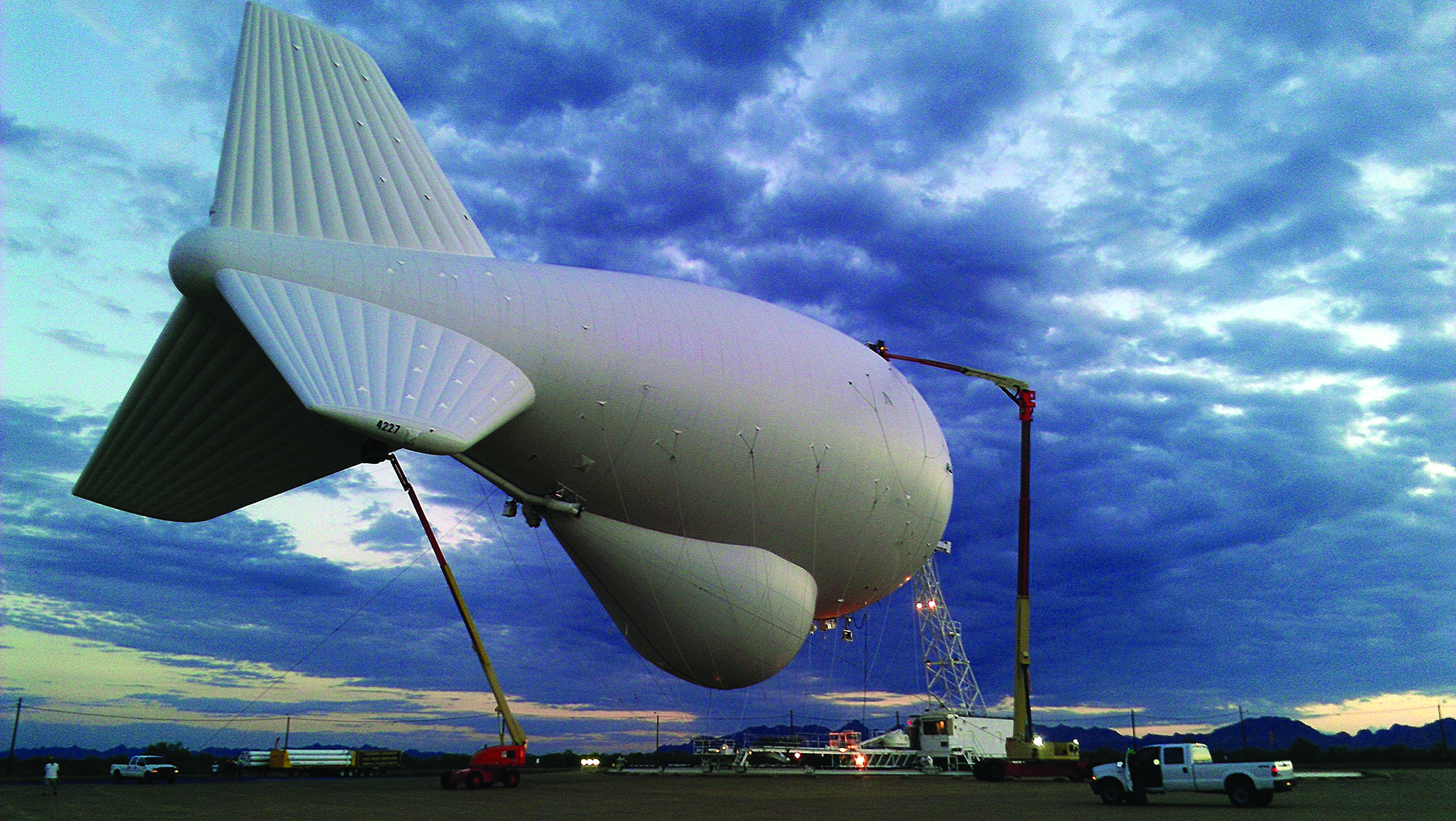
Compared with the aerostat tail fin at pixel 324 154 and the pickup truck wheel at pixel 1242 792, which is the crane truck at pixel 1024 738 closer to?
the pickup truck wheel at pixel 1242 792

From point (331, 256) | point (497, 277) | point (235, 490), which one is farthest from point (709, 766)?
point (331, 256)

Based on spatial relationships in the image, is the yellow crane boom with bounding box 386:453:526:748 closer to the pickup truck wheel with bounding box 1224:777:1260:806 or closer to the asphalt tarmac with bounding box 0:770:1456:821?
the asphalt tarmac with bounding box 0:770:1456:821

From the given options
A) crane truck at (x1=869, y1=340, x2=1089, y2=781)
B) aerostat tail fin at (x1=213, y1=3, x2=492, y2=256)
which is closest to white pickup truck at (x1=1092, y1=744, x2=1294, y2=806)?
crane truck at (x1=869, y1=340, x2=1089, y2=781)

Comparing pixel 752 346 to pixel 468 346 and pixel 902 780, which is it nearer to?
pixel 468 346

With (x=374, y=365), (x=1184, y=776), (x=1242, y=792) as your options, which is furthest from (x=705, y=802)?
(x=374, y=365)

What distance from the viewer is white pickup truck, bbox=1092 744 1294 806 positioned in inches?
757

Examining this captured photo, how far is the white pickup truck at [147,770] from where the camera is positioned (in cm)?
3675

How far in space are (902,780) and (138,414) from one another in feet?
86.5

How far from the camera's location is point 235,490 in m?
26.8

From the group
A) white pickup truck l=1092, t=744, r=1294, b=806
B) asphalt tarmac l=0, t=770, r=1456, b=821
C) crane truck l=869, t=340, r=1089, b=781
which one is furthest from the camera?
crane truck l=869, t=340, r=1089, b=781

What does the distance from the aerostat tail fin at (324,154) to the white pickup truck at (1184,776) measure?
20104mm

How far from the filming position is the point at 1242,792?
19.5 metres

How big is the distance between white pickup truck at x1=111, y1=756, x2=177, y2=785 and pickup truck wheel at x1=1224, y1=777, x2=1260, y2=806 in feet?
125

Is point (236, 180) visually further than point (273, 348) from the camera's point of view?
Yes
